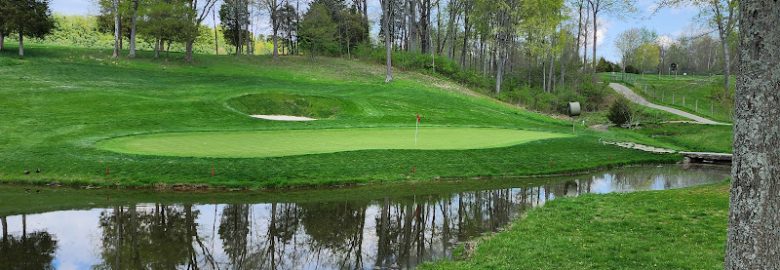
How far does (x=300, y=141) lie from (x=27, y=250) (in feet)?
41.2

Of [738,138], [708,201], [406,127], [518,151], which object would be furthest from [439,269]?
[406,127]

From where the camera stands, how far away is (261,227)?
12.5 metres

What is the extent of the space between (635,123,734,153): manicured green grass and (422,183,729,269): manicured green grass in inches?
623

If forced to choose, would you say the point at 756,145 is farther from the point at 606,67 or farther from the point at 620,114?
the point at 606,67

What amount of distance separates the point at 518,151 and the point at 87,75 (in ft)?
93.7

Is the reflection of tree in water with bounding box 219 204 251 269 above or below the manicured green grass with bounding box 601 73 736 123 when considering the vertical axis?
below

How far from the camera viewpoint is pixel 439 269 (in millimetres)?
9531

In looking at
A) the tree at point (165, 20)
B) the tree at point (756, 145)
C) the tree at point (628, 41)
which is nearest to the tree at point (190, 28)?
the tree at point (165, 20)

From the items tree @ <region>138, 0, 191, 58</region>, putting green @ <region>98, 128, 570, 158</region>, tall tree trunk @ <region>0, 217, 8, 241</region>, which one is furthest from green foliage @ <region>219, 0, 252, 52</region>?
tall tree trunk @ <region>0, 217, 8, 241</region>

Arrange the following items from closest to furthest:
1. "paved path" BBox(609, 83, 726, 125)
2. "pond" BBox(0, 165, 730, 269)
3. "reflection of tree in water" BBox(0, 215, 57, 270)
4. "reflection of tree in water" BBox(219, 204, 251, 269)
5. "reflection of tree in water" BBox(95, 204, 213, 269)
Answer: "reflection of tree in water" BBox(0, 215, 57, 270) → "reflection of tree in water" BBox(95, 204, 213, 269) → "pond" BBox(0, 165, 730, 269) → "reflection of tree in water" BBox(219, 204, 251, 269) → "paved path" BBox(609, 83, 726, 125)

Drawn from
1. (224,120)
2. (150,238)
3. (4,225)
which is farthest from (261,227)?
(224,120)

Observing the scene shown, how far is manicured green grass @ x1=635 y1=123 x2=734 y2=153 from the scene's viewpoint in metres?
29.0

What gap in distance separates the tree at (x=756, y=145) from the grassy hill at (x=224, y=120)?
1348 cm

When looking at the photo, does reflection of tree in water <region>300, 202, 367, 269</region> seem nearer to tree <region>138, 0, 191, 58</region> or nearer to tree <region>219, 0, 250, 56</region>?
tree <region>138, 0, 191, 58</region>
